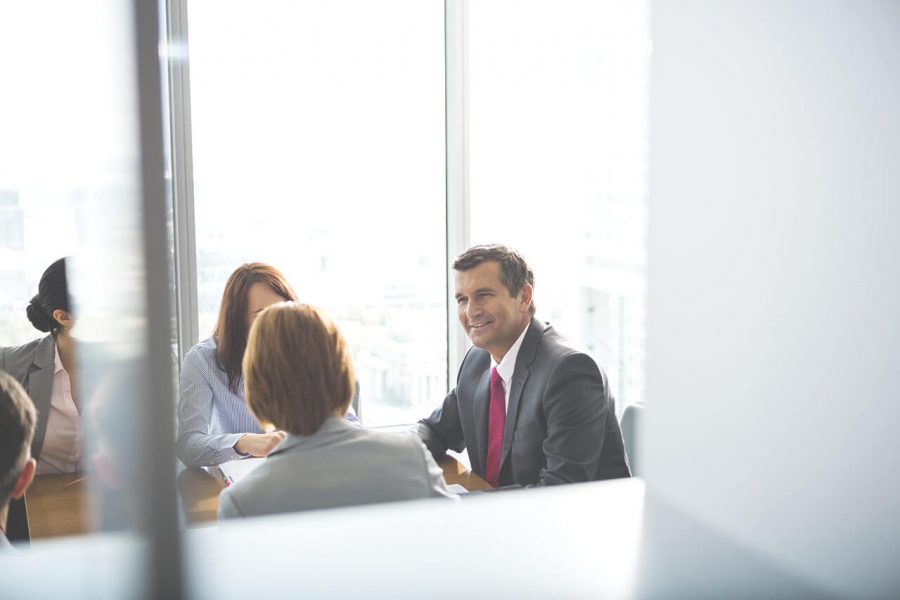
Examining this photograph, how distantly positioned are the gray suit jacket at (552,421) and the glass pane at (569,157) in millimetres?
1223

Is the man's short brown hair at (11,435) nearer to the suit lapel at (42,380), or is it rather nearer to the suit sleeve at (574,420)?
the suit lapel at (42,380)

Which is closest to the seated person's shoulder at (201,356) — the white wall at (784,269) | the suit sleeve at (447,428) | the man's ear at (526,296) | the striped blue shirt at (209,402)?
the striped blue shirt at (209,402)

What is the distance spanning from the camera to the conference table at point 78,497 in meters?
1.87

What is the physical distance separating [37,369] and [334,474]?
126cm

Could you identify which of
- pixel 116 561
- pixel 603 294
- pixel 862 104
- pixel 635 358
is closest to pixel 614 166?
pixel 603 294

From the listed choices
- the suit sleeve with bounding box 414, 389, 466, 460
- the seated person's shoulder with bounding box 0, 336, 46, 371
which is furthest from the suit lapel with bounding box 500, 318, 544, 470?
the seated person's shoulder with bounding box 0, 336, 46, 371

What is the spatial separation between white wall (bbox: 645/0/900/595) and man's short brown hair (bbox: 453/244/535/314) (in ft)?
4.64

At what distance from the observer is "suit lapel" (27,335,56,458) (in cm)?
230

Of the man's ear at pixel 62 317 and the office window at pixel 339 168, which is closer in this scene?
the man's ear at pixel 62 317

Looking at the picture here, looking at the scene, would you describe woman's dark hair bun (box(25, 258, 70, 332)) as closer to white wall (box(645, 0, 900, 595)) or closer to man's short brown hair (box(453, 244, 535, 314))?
man's short brown hair (box(453, 244, 535, 314))

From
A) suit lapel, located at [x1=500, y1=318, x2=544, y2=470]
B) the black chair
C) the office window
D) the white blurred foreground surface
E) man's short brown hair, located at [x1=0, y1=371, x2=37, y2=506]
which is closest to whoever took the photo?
the white blurred foreground surface

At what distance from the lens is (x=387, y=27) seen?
11.4ft

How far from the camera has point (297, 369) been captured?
1.58 m

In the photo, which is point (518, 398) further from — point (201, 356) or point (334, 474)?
point (201, 356)
